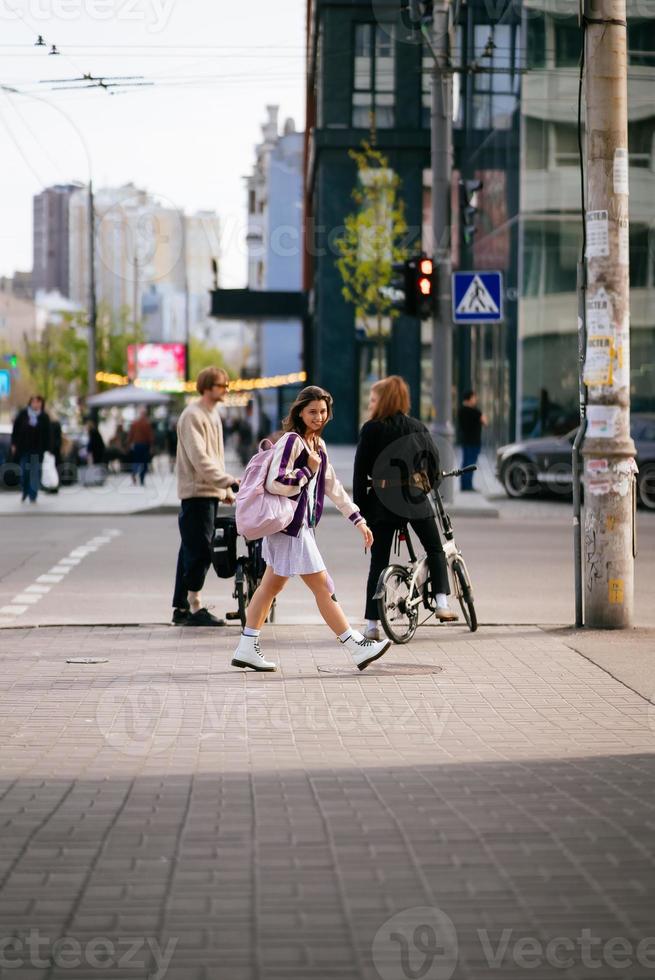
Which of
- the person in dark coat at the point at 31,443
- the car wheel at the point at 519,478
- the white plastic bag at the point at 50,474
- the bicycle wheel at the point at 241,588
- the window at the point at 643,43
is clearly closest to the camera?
the bicycle wheel at the point at 241,588

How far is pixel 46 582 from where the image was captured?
1471 centimetres

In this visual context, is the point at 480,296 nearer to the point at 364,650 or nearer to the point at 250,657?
the point at 364,650

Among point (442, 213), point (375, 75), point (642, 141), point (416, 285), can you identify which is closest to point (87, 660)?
point (416, 285)

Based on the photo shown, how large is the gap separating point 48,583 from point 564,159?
829 inches

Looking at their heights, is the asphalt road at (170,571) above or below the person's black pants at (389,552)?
below

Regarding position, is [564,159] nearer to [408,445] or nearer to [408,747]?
[408,445]

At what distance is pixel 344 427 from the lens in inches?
1980

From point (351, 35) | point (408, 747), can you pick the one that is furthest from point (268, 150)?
point (408, 747)

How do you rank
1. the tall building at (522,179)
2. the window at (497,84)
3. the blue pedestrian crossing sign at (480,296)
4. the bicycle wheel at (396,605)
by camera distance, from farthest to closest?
the window at (497,84) → the tall building at (522,179) → the blue pedestrian crossing sign at (480,296) → the bicycle wheel at (396,605)

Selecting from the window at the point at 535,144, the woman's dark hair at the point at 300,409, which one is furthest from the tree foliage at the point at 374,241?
the woman's dark hair at the point at 300,409

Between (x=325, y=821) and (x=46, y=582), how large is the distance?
30.8 feet

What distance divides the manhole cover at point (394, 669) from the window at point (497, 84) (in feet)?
78.6

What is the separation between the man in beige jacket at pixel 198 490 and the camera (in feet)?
38.0

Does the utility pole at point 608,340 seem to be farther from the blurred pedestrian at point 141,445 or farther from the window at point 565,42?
the blurred pedestrian at point 141,445
